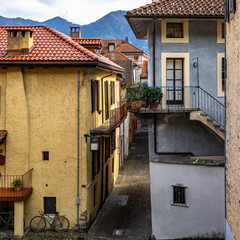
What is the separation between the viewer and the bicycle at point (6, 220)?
51.9ft

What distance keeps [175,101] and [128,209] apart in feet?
26.0

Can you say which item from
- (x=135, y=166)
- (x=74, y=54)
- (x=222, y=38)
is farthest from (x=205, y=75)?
(x=135, y=166)

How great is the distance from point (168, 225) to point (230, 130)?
5.94 metres

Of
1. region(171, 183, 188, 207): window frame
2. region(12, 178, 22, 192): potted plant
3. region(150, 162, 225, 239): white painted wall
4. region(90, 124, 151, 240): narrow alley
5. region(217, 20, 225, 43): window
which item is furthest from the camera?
region(90, 124, 151, 240): narrow alley

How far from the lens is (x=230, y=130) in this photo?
10898 millimetres

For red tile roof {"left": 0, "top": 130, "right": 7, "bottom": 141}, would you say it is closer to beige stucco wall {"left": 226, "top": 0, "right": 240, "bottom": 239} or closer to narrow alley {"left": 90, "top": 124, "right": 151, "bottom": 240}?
narrow alley {"left": 90, "top": 124, "right": 151, "bottom": 240}

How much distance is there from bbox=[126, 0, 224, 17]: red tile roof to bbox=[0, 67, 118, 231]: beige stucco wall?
423 cm

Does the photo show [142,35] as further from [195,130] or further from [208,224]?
[208,224]

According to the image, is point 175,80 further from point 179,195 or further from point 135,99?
point 179,195

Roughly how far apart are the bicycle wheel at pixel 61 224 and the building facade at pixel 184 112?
395 centimetres

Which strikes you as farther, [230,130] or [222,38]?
[222,38]

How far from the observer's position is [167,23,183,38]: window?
49.6 ft

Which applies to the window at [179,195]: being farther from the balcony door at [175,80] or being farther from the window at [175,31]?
the window at [175,31]

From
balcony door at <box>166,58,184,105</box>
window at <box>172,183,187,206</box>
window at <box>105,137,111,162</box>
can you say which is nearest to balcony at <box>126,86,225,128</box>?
balcony door at <box>166,58,184,105</box>
